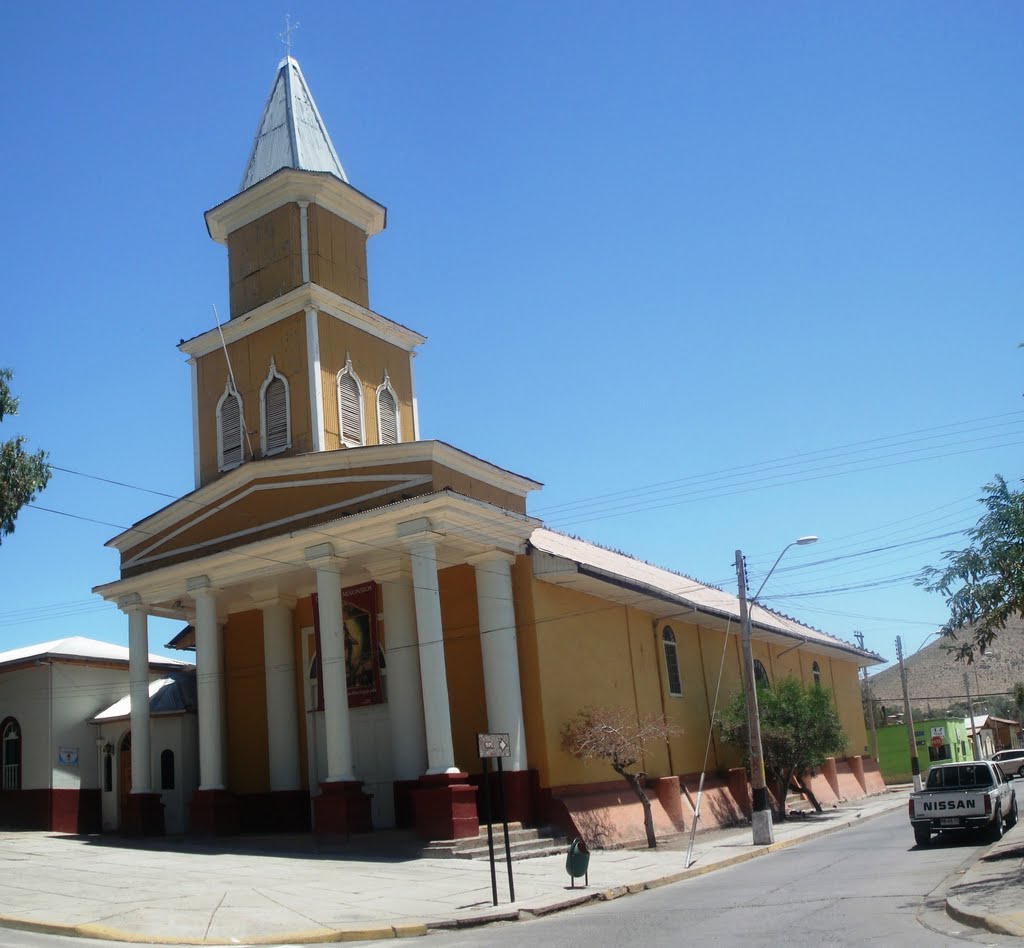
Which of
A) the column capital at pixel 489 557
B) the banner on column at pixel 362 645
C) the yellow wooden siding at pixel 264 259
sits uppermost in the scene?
the yellow wooden siding at pixel 264 259

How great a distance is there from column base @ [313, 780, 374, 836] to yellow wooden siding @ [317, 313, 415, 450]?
28.1ft

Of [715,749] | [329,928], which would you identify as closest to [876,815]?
[715,749]

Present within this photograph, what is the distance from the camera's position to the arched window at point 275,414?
93.7 ft

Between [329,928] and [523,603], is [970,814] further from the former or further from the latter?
[329,928]

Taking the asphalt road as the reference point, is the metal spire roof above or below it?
above

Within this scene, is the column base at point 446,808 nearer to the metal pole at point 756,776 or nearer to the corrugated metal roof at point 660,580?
the corrugated metal roof at point 660,580

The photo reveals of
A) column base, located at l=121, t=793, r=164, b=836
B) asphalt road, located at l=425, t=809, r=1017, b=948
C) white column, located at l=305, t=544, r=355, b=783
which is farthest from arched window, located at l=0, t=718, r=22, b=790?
asphalt road, located at l=425, t=809, r=1017, b=948

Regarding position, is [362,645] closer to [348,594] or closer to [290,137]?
[348,594]

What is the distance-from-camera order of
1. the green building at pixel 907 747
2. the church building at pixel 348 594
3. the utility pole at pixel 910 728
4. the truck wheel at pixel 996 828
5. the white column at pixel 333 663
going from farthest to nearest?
the green building at pixel 907 747
the utility pole at pixel 910 728
the church building at pixel 348 594
the white column at pixel 333 663
the truck wheel at pixel 996 828

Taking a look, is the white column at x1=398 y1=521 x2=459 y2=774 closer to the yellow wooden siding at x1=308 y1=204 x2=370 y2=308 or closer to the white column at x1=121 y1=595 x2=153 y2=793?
the white column at x1=121 y1=595 x2=153 y2=793

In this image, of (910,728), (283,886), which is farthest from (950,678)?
(283,886)

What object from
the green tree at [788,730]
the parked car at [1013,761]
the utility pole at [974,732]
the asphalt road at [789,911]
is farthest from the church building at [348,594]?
the utility pole at [974,732]

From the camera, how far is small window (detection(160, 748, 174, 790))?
3133cm

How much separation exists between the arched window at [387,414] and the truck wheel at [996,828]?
17.3 meters
